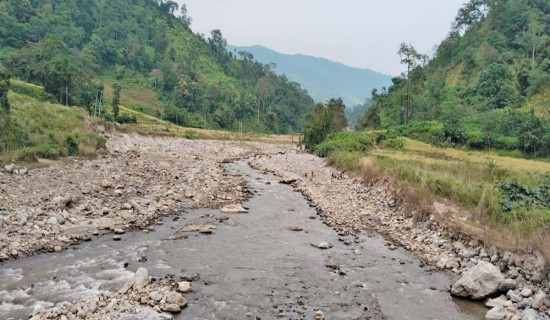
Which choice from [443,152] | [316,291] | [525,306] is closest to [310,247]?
[316,291]

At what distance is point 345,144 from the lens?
1815 inches

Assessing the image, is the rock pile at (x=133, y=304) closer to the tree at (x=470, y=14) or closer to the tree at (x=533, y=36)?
the tree at (x=533, y=36)

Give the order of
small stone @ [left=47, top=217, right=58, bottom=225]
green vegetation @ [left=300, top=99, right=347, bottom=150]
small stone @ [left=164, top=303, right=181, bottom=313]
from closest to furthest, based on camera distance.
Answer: small stone @ [left=164, top=303, right=181, bottom=313] → small stone @ [left=47, top=217, right=58, bottom=225] → green vegetation @ [left=300, top=99, right=347, bottom=150]

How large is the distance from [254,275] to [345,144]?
34982mm

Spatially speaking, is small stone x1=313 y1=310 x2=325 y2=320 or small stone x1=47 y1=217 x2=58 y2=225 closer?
small stone x1=313 y1=310 x2=325 y2=320

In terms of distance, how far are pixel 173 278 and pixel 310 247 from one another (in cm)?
606

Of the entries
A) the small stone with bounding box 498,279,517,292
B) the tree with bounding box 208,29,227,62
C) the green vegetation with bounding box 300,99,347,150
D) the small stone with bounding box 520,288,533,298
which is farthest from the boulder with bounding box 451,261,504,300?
the tree with bounding box 208,29,227,62

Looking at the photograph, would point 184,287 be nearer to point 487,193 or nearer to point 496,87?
point 487,193

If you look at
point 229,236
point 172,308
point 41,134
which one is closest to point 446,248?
point 229,236

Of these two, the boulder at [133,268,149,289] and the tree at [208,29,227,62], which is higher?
the tree at [208,29,227,62]

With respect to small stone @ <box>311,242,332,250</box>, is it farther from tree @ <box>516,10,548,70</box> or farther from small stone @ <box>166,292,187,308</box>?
tree @ <box>516,10,548,70</box>

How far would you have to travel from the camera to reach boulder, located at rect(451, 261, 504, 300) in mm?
11734

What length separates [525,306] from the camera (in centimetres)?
1093

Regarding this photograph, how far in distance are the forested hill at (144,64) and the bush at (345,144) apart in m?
46.0
